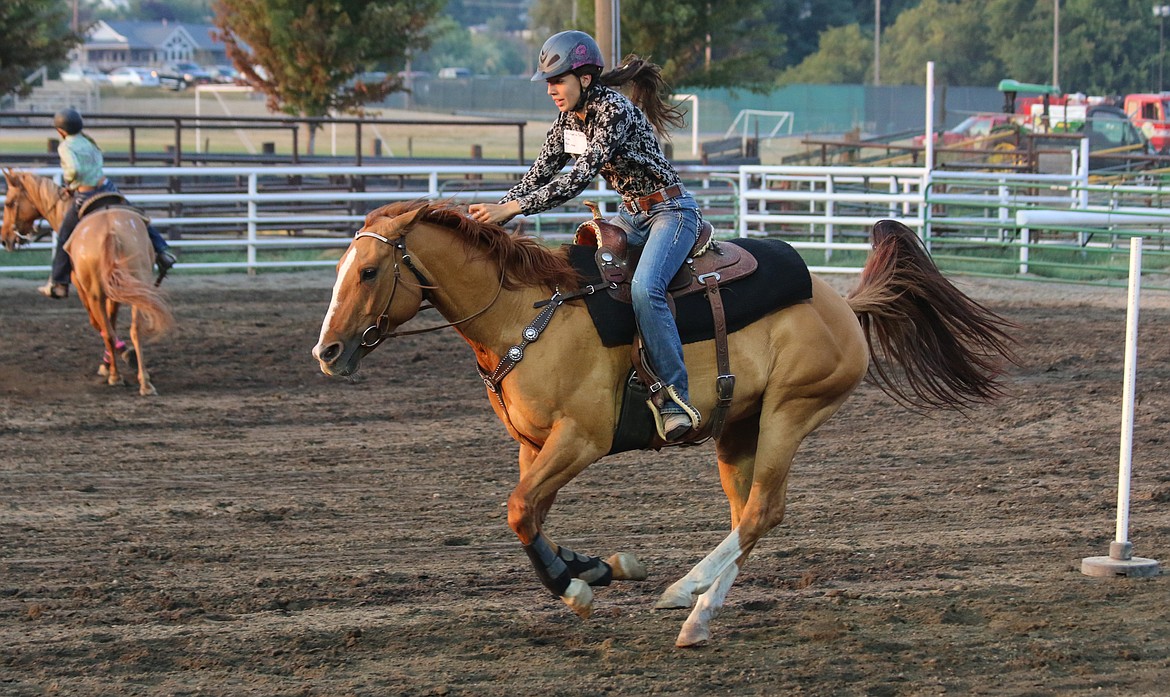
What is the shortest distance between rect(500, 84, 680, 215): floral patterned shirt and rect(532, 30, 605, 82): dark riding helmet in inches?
6.6

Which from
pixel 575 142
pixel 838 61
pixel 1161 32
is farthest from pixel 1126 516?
pixel 838 61

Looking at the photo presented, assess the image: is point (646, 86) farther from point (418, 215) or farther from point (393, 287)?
point (393, 287)

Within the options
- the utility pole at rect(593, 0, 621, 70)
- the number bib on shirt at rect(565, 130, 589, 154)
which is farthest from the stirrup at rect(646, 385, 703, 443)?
the utility pole at rect(593, 0, 621, 70)

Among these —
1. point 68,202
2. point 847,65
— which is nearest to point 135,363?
point 68,202

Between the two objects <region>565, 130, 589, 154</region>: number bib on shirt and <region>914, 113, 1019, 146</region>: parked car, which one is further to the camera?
<region>914, 113, 1019, 146</region>: parked car

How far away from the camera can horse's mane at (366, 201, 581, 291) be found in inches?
202

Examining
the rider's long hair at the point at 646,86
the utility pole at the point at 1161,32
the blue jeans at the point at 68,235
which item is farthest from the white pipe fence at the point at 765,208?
the utility pole at the point at 1161,32

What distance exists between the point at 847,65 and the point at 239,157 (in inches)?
1953

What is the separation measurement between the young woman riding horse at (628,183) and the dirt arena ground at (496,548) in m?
1.02

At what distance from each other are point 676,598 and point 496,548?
1374 mm

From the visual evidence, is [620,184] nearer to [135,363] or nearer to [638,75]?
[638,75]

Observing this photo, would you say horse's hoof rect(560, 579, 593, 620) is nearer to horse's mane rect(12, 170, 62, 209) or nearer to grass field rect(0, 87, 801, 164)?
horse's mane rect(12, 170, 62, 209)

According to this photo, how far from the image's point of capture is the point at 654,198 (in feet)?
17.7

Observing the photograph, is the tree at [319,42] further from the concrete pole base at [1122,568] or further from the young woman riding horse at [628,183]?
the concrete pole base at [1122,568]
